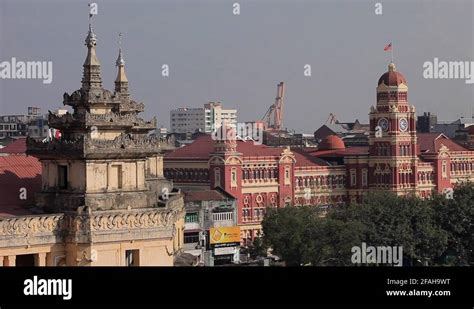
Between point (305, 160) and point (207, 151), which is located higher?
point (207, 151)

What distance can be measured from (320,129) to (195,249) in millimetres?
87966

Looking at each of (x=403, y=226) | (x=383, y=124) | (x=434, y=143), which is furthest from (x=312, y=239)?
(x=434, y=143)

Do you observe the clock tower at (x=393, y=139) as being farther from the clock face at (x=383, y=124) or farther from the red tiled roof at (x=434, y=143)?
the red tiled roof at (x=434, y=143)

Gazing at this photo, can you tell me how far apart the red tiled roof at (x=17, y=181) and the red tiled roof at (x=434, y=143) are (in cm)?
6443

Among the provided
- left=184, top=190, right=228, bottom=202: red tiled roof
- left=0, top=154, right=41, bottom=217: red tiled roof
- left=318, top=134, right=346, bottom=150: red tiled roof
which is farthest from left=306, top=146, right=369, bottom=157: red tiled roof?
left=0, top=154, right=41, bottom=217: red tiled roof

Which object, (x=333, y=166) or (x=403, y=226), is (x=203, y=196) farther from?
(x=333, y=166)

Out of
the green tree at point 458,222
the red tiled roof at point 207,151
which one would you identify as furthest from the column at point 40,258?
the red tiled roof at point 207,151

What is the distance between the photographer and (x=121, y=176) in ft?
95.3

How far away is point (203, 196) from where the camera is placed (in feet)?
233

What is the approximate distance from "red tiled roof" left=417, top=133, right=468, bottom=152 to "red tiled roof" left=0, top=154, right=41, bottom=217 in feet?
211

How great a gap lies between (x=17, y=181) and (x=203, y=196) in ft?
132

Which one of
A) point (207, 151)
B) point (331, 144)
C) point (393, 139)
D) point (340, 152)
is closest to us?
point (207, 151)

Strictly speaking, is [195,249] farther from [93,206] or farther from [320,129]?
[320,129]
